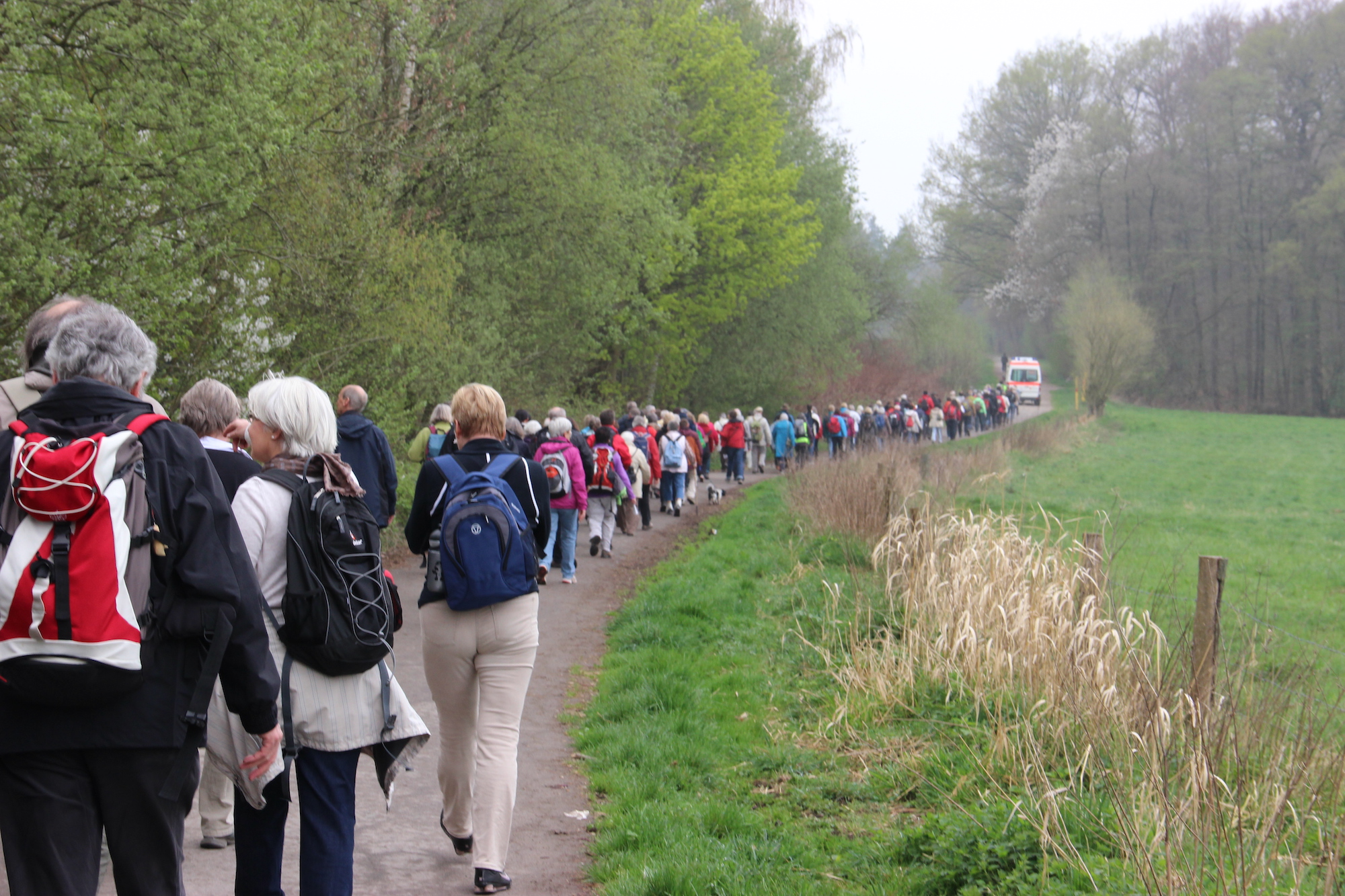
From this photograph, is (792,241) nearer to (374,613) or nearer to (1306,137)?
(374,613)

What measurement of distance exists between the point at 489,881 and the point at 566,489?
780cm

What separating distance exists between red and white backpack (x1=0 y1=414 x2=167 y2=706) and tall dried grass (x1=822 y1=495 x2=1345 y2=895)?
3.24 m

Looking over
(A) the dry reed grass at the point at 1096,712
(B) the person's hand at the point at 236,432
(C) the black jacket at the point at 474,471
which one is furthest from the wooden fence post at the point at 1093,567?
(B) the person's hand at the point at 236,432

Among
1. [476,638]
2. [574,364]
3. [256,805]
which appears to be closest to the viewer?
[256,805]

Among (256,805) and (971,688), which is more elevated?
(256,805)

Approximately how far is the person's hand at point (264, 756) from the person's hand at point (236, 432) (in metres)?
2.15

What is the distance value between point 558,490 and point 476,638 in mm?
2940

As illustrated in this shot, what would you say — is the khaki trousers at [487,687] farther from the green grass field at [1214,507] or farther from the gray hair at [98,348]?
the green grass field at [1214,507]

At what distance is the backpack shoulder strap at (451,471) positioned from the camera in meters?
4.73

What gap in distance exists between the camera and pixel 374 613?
3785 millimetres

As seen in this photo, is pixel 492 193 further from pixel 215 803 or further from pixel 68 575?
pixel 68 575

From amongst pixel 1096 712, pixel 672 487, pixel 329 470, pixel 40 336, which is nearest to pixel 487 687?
pixel 329 470

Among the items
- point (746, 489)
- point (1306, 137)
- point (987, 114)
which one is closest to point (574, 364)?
point (746, 489)

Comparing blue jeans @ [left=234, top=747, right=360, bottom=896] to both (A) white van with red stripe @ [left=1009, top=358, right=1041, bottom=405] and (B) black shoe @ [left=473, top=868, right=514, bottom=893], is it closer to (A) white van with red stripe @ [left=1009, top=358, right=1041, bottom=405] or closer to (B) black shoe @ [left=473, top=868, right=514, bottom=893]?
(B) black shoe @ [left=473, top=868, right=514, bottom=893]
